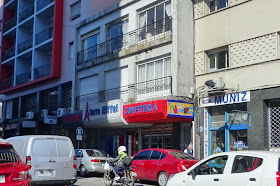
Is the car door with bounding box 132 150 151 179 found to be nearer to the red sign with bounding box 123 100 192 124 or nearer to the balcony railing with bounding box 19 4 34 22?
the red sign with bounding box 123 100 192 124

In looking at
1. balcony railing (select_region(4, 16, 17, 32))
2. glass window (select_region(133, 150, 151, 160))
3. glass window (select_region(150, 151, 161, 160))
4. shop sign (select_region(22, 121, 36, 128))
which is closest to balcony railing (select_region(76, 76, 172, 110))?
glass window (select_region(133, 150, 151, 160))

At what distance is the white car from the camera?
7.91 meters

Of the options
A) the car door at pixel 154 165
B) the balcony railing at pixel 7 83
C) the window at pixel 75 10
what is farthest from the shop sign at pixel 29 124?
the car door at pixel 154 165

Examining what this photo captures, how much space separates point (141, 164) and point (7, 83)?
2579 cm

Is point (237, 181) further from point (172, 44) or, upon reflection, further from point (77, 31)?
point (77, 31)

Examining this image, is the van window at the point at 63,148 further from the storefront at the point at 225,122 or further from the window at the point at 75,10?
the window at the point at 75,10

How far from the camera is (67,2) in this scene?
31.3 metres

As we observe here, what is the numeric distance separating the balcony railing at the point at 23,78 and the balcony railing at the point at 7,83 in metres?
1.42

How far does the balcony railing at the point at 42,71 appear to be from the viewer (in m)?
32.2

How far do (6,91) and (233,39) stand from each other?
1006 inches

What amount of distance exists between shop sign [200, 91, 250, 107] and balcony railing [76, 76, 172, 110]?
1999 mm

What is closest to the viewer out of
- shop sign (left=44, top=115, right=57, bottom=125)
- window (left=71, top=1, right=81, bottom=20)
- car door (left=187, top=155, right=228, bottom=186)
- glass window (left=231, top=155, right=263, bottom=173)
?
glass window (left=231, top=155, right=263, bottom=173)

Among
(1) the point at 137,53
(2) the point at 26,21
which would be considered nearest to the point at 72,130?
(1) the point at 137,53

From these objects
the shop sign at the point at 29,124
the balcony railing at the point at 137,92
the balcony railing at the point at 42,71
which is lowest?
the shop sign at the point at 29,124
